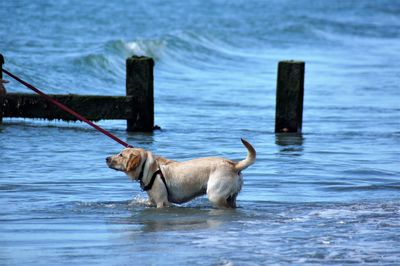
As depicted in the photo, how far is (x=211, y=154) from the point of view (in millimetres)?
13500

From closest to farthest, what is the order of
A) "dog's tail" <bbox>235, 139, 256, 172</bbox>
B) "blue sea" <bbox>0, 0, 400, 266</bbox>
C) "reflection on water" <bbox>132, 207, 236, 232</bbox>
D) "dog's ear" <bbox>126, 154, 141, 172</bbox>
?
"blue sea" <bbox>0, 0, 400, 266</bbox> < "reflection on water" <bbox>132, 207, 236, 232</bbox> < "dog's tail" <bbox>235, 139, 256, 172</bbox> < "dog's ear" <bbox>126, 154, 141, 172</bbox>

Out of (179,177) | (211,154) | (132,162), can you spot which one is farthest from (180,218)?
(211,154)

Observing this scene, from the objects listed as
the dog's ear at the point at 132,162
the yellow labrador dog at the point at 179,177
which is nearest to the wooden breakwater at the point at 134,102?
the yellow labrador dog at the point at 179,177

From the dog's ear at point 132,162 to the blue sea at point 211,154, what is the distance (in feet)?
1.29

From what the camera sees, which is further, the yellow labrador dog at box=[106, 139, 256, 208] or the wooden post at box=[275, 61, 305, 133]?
the wooden post at box=[275, 61, 305, 133]

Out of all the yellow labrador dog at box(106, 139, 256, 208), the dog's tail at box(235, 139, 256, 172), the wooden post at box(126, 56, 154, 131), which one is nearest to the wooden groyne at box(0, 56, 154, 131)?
the wooden post at box(126, 56, 154, 131)

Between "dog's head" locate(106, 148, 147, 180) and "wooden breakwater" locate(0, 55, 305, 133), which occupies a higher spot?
"wooden breakwater" locate(0, 55, 305, 133)

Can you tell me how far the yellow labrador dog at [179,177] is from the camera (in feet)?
32.2

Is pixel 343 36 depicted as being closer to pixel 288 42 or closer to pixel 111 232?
pixel 288 42

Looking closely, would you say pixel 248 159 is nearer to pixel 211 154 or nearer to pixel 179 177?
pixel 179 177

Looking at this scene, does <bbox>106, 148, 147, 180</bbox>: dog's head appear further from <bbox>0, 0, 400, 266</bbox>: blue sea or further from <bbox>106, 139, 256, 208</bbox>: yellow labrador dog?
<bbox>0, 0, 400, 266</bbox>: blue sea

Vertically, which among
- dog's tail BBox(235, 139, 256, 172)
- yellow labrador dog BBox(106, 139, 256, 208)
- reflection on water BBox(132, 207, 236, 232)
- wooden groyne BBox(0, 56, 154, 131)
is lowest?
reflection on water BBox(132, 207, 236, 232)

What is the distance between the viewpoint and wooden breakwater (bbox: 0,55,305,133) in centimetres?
1492

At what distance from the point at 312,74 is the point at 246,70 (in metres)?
2.29
